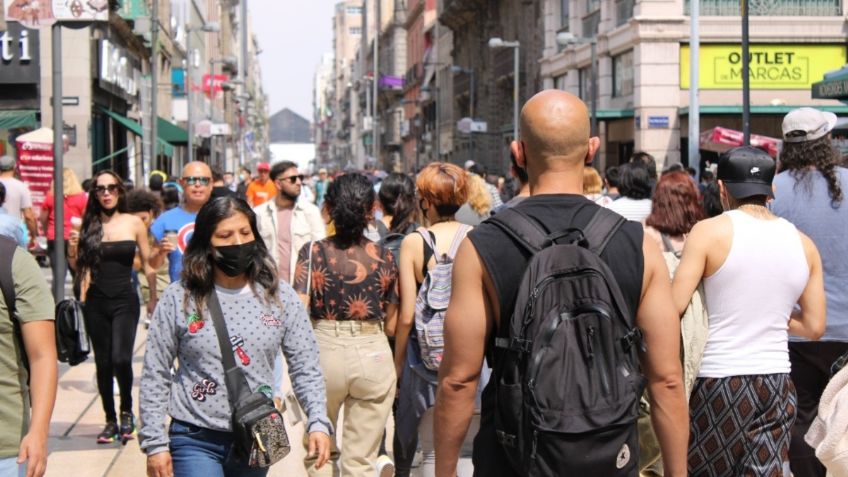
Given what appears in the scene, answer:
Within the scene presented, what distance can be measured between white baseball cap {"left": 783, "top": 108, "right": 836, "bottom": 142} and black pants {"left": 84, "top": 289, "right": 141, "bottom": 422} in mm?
4424

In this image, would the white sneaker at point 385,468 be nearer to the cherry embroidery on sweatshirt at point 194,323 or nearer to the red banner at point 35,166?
the cherry embroidery on sweatshirt at point 194,323

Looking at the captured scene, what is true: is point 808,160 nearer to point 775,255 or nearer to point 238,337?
point 775,255

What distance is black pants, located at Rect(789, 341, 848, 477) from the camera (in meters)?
5.47

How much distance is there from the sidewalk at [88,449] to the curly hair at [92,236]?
107 cm

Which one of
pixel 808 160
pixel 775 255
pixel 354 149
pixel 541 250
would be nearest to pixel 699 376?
pixel 775 255

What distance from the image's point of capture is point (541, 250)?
3.11 m

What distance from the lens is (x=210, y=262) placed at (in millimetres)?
4578

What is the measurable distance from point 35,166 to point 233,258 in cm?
1430

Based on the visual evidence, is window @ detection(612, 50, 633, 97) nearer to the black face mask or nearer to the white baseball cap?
the white baseball cap

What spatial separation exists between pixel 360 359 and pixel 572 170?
2.98m

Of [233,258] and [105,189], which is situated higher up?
[105,189]

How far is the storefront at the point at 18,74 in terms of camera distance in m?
26.3

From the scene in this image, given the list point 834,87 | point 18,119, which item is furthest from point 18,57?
point 834,87

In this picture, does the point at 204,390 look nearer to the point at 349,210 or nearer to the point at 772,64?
the point at 349,210
